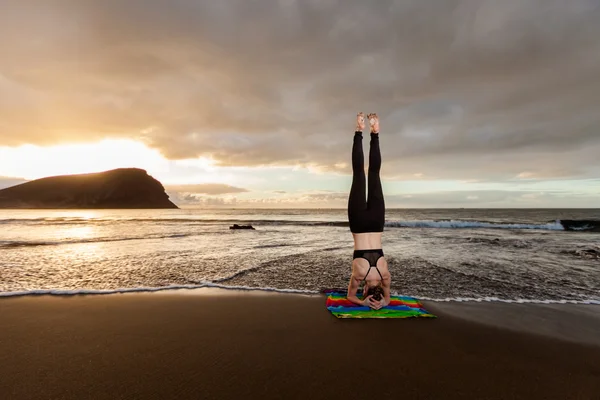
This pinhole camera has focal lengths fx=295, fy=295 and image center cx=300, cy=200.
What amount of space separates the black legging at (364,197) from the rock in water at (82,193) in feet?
673

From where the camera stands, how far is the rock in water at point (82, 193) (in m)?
171

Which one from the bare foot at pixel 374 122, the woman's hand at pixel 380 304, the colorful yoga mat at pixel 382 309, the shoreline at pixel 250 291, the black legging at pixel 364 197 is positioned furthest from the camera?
the bare foot at pixel 374 122

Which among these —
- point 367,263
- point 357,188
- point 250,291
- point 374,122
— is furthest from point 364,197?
point 250,291

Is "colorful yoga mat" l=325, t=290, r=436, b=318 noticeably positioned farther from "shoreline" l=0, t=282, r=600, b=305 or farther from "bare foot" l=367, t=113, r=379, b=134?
"bare foot" l=367, t=113, r=379, b=134

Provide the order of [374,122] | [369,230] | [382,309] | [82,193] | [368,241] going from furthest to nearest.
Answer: [82,193]
[374,122]
[369,230]
[368,241]
[382,309]

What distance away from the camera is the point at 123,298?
6617 millimetres

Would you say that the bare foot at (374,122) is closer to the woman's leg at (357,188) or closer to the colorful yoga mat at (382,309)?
the woman's leg at (357,188)

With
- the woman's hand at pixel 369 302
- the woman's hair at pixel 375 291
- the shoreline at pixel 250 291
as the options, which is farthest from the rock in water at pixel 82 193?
the woman's hand at pixel 369 302

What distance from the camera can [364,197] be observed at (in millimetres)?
6836

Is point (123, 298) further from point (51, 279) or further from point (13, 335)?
point (51, 279)

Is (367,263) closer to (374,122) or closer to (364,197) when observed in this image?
(364,197)

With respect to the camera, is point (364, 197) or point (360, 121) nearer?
point (364, 197)

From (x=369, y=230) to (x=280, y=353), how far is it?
3.33m

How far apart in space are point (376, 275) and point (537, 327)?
288 centimetres
